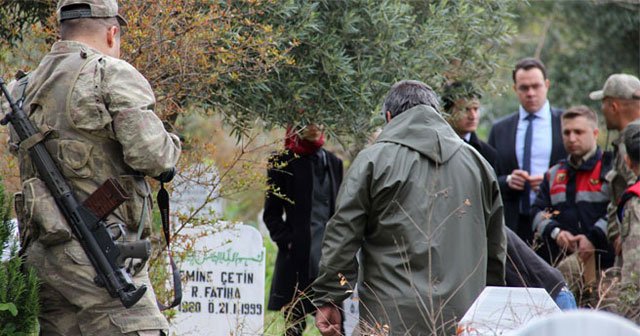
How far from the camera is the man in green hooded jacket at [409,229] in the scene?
195 inches

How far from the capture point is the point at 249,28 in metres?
5.84

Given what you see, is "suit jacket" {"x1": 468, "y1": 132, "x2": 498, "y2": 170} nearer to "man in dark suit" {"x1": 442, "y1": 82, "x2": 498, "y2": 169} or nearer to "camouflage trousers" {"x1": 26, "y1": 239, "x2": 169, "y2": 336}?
"man in dark suit" {"x1": 442, "y1": 82, "x2": 498, "y2": 169}

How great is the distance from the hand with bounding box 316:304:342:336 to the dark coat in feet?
6.74

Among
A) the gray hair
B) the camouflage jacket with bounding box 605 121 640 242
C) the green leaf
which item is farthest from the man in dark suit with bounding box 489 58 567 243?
the green leaf

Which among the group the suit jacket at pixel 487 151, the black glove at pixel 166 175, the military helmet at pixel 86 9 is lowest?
the suit jacket at pixel 487 151

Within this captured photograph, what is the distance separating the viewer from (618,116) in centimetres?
740

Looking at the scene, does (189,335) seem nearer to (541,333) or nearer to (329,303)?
(329,303)

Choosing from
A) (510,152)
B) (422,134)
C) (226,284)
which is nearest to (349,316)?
(226,284)

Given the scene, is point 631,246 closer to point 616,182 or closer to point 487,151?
point 616,182

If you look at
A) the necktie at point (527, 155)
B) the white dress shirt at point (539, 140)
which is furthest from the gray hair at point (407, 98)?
the white dress shirt at point (539, 140)

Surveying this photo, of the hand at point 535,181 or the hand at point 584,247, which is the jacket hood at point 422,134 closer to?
the hand at point 584,247

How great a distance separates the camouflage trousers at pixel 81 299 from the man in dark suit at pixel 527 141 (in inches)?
167

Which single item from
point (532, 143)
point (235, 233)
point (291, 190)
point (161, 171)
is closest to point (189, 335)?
point (235, 233)

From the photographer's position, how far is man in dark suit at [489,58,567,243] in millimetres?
7844
